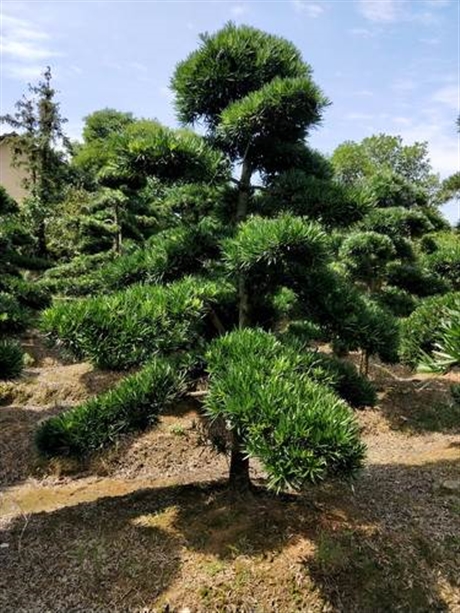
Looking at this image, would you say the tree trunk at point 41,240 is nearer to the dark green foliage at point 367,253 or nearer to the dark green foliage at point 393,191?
the dark green foliage at point 367,253

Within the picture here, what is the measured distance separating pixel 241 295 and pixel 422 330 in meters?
1.51

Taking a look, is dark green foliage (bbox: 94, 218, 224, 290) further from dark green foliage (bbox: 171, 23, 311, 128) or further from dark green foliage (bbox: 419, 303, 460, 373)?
dark green foliage (bbox: 419, 303, 460, 373)

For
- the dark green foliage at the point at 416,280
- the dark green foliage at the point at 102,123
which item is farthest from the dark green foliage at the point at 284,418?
the dark green foliage at the point at 102,123

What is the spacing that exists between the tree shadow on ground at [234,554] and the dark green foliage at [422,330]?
41.0 inches

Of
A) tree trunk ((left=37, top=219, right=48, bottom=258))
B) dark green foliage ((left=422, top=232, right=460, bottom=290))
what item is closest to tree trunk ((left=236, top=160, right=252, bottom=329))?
dark green foliage ((left=422, top=232, right=460, bottom=290))

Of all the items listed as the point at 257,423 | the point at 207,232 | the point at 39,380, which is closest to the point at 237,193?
the point at 207,232

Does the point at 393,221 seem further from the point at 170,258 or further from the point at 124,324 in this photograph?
the point at 124,324

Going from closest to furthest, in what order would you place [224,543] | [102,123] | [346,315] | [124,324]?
[124,324]
[224,543]
[346,315]
[102,123]

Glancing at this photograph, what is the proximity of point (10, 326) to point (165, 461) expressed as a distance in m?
1.84

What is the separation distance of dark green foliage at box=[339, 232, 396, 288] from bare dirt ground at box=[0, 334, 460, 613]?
3.45m

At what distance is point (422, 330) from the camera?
3746mm

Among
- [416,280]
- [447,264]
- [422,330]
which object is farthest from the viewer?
[416,280]

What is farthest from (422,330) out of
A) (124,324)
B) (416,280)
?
(416,280)

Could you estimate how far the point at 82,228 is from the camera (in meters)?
9.77
